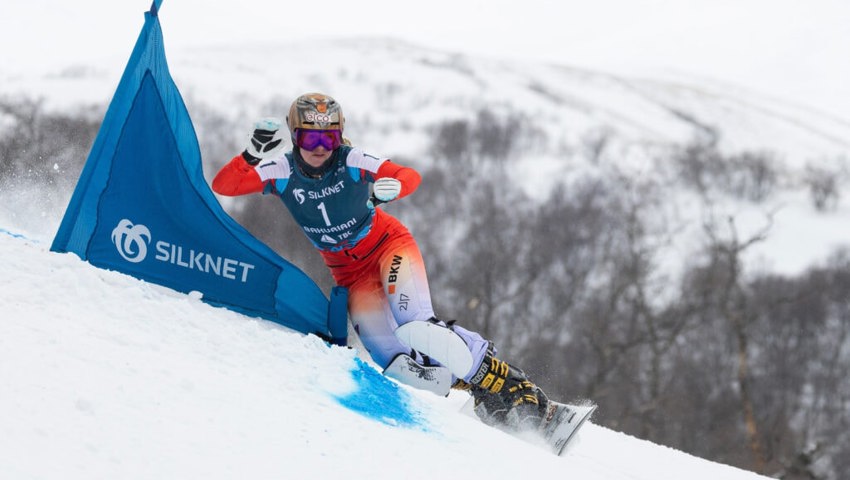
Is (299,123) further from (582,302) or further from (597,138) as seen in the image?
(597,138)

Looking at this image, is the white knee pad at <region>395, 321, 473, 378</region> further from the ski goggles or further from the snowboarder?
the ski goggles

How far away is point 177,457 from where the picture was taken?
8.64 feet

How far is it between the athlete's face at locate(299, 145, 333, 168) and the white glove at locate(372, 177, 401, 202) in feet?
1.48

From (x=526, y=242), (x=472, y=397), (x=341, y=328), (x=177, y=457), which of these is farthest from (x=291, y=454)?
(x=526, y=242)

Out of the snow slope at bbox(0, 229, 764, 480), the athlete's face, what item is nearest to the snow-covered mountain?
the snow slope at bbox(0, 229, 764, 480)

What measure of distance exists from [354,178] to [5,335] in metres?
2.24

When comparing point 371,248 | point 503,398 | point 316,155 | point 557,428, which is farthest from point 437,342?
point 316,155

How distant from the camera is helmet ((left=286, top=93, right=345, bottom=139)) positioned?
4789 millimetres

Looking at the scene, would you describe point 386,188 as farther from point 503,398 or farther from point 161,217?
point 503,398

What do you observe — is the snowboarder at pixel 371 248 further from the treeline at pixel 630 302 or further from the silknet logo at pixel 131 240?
the treeline at pixel 630 302

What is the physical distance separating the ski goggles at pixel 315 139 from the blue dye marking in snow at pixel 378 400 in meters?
1.25

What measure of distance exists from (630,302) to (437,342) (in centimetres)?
2677

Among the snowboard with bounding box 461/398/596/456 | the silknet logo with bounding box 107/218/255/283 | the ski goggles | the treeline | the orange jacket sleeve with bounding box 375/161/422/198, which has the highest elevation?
the ski goggles

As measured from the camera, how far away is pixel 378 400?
4.07 m
